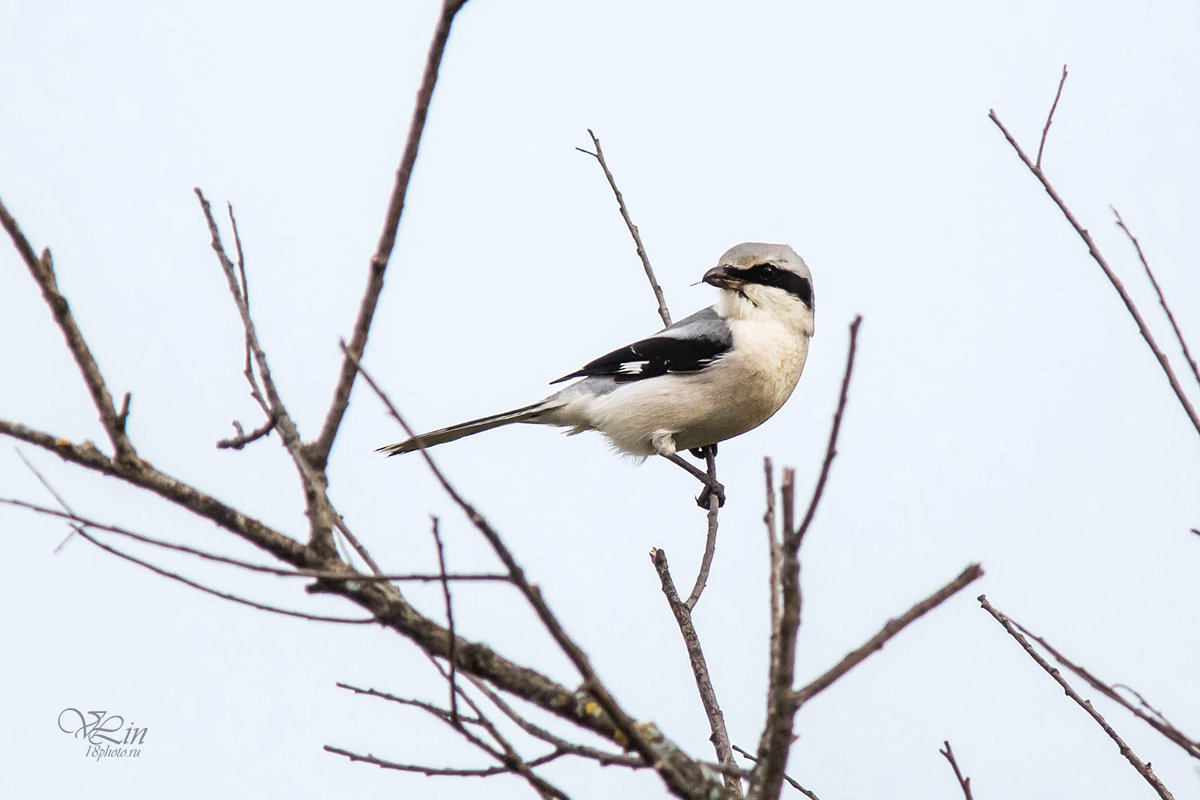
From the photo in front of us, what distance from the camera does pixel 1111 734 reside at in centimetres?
267

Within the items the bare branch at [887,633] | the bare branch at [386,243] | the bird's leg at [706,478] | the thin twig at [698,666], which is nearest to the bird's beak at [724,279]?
the bird's leg at [706,478]

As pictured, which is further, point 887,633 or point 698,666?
point 698,666

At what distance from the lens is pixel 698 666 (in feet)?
11.3

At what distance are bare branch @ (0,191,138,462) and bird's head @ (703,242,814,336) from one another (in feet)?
15.2

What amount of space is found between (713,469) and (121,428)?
4.18m

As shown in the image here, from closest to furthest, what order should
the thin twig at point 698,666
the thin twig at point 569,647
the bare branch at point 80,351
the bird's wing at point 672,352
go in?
the thin twig at point 569,647 < the bare branch at point 80,351 < the thin twig at point 698,666 < the bird's wing at point 672,352

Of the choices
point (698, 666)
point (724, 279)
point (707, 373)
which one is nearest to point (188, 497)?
point (698, 666)

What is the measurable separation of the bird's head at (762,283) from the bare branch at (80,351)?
4.64 metres

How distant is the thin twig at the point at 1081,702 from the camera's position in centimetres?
251

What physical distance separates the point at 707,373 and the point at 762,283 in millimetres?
713

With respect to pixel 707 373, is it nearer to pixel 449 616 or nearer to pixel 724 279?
pixel 724 279

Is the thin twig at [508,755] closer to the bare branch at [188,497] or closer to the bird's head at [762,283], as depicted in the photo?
the bare branch at [188,497]

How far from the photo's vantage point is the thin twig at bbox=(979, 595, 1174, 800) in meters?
2.51

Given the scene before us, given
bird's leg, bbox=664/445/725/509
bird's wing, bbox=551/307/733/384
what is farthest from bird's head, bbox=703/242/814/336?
bird's leg, bbox=664/445/725/509
